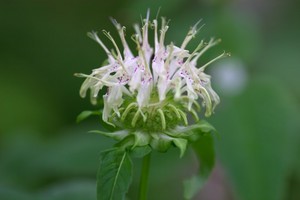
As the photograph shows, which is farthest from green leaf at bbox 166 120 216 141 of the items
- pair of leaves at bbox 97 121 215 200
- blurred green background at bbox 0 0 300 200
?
blurred green background at bbox 0 0 300 200

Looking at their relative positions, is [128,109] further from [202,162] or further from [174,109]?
[202,162]

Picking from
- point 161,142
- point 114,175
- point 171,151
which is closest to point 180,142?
point 161,142

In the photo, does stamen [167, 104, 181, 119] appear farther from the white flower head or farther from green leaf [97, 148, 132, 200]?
green leaf [97, 148, 132, 200]

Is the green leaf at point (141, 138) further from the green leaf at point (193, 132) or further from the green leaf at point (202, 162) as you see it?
the green leaf at point (202, 162)

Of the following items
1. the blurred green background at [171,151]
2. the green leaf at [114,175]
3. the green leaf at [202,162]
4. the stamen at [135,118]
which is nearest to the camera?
the green leaf at [114,175]

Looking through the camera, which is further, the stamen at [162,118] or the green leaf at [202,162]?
the green leaf at [202,162]

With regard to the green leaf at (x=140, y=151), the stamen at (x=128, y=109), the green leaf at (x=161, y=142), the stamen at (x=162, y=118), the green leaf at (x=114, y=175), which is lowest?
the green leaf at (x=114, y=175)

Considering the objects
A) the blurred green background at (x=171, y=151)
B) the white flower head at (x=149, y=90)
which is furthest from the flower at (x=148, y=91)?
the blurred green background at (x=171, y=151)
